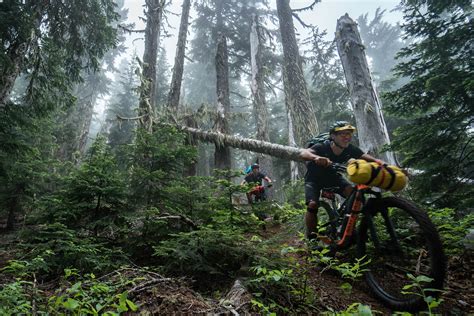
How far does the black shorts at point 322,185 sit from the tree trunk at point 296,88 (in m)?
6.70

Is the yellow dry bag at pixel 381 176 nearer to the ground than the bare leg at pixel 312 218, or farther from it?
farther from it

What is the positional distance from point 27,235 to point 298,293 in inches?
152

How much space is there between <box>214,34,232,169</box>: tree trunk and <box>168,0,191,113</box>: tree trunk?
186cm

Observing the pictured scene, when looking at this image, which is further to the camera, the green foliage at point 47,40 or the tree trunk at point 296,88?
the tree trunk at point 296,88

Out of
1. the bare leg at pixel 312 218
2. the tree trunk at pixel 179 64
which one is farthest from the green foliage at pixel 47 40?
the bare leg at pixel 312 218

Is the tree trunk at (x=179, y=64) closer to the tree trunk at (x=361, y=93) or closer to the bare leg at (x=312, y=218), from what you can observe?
the tree trunk at (x=361, y=93)

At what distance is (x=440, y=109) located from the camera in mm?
5938

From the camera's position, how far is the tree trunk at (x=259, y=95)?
14586 millimetres

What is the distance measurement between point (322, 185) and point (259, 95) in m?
12.7

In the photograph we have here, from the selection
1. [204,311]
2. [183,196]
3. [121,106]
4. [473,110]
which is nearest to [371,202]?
[204,311]

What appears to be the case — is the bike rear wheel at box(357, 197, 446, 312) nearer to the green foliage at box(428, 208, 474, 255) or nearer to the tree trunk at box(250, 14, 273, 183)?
the green foliage at box(428, 208, 474, 255)

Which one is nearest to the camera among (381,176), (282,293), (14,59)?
(282,293)

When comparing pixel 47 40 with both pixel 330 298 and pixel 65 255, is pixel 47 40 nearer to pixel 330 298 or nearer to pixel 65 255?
pixel 65 255

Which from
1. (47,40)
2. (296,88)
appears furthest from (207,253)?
(296,88)
